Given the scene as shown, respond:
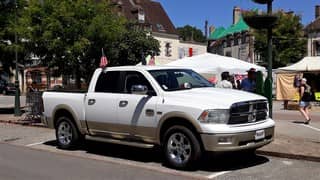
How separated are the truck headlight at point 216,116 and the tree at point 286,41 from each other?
4382cm

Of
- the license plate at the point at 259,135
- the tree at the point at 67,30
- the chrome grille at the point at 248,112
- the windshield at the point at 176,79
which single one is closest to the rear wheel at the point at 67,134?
the windshield at the point at 176,79

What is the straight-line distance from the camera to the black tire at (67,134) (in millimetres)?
12656

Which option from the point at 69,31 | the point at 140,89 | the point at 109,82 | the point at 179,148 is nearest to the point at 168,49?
the point at 69,31

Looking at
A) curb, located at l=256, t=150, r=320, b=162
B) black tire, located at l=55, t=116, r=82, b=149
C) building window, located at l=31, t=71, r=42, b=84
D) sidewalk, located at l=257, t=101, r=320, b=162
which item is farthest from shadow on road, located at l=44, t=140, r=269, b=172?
building window, located at l=31, t=71, r=42, b=84

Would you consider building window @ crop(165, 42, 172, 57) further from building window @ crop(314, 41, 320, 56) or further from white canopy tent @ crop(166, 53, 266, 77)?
white canopy tent @ crop(166, 53, 266, 77)

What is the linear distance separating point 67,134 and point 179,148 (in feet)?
13.0

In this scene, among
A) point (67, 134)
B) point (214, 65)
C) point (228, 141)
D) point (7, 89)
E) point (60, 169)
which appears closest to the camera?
point (228, 141)

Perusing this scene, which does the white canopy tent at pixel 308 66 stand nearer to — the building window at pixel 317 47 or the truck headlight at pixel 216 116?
the building window at pixel 317 47

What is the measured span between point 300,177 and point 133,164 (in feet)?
11.1

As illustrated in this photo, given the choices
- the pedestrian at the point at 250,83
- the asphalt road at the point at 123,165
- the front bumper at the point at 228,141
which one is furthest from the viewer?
the pedestrian at the point at 250,83

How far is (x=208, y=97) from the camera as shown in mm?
9734

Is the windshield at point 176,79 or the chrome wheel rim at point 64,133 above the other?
the windshield at point 176,79

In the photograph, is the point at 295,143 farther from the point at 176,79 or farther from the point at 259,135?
→ the point at 176,79

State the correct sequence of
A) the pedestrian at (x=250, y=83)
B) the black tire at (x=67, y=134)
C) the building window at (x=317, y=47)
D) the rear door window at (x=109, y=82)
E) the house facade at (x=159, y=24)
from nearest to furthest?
the rear door window at (x=109, y=82) < the black tire at (x=67, y=134) < the pedestrian at (x=250, y=83) < the building window at (x=317, y=47) < the house facade at (x=159, y=24)
